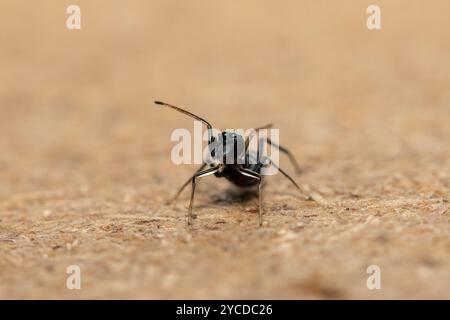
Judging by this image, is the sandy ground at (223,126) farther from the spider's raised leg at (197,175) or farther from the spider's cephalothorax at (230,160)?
the spider's cephalothorax at (230,160)

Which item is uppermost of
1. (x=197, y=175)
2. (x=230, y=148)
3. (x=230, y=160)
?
(x=230, y=148)

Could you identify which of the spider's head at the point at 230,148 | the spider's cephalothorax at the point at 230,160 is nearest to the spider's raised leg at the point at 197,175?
the spider's cephalothorax at the point at 230,160

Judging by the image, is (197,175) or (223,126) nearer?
(197,175)

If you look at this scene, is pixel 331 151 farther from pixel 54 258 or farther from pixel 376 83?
pixel 54 258

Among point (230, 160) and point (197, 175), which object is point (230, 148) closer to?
point (230, 160)

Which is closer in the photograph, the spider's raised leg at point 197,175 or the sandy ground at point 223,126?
the sandy ground at point 223,126

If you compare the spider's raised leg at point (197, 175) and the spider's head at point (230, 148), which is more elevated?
the spider's head at point (230, 148)

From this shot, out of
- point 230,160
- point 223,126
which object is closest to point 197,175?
point 230,160
